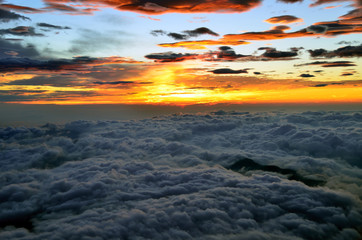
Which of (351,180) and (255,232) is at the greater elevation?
(255,232)

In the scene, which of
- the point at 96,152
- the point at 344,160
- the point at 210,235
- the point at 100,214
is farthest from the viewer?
the point at 96,152

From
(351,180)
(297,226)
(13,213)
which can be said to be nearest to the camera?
(297,226)

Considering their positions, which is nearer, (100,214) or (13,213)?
(100,214)

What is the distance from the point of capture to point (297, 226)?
3528cm

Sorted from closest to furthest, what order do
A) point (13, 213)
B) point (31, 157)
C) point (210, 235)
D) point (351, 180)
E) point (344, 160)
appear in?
point (210, 235) < point (13, 213) < point (351, 180) < point (344, 160) < point (31, 157)

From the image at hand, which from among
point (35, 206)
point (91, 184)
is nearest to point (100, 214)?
Answer: point (91, 184)

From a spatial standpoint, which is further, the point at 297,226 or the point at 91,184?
the point at 91,184

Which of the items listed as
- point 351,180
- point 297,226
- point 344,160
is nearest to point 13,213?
point 297,226

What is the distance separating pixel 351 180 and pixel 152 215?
215 feet

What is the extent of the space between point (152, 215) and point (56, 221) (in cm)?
2019

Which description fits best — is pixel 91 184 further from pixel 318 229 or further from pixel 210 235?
pixel 318 229

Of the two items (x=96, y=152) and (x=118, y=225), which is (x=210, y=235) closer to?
(x=118, y=225)

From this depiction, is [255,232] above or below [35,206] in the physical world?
above

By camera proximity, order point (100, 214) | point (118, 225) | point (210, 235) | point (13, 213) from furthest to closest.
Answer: point (13, 213) < point (100, 214) < point (118, 225) < point (210, 235)
